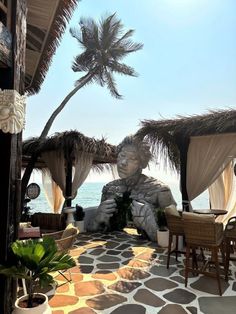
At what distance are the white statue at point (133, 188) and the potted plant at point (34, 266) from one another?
4.59 metres

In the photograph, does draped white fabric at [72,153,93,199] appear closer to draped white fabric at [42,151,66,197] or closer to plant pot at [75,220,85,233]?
draped white fabric at [42,151,66,197]

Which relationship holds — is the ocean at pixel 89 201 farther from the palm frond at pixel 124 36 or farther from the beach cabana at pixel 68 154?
the palm frond at pixel 124 36

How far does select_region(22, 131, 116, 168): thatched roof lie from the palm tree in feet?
12.2

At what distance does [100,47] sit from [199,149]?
7955mm

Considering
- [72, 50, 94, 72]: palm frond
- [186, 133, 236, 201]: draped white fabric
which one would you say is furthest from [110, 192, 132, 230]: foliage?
[72, 50, 94, 72]: palm frond

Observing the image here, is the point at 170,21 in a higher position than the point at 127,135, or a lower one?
higher

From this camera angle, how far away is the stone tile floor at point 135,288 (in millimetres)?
3330

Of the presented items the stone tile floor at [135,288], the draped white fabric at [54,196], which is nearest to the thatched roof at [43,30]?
the stone tile floor at [135,288]

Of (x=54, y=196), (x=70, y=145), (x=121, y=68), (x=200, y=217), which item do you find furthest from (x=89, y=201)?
(x=200, y=217)

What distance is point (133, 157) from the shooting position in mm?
7895

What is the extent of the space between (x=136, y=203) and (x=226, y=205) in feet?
8.18

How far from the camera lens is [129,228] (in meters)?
8.64

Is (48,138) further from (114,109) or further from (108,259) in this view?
(114,109)

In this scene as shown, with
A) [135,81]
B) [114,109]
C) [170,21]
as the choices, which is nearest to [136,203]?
[170,21]
